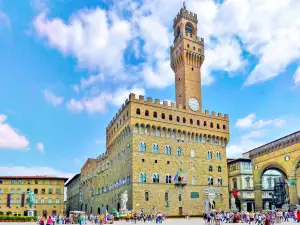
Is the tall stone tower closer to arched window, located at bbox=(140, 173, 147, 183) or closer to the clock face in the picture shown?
the clock face

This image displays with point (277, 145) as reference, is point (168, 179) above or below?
below

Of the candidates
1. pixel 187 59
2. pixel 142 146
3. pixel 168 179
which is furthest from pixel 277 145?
pixel 142 146

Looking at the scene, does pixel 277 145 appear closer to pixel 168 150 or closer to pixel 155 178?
pixel 168 150

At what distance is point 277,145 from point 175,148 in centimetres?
1585

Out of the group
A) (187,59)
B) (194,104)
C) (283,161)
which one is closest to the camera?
(283,161)

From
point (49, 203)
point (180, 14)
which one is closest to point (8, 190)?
point (49, 203)

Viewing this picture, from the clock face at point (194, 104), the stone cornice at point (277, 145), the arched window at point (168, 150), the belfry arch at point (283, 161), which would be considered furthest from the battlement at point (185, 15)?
the belfry arch at point (283, 161)

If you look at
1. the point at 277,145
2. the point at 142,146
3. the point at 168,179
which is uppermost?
the point at 142,146

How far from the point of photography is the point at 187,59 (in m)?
58.1

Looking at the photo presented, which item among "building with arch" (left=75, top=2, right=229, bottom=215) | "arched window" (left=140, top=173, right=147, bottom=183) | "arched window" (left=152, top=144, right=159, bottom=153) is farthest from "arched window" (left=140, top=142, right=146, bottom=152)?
"arched window" (left=140, top=173, right=147, bottom=183)

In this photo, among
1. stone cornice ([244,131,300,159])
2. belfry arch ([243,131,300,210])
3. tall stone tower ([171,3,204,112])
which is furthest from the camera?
tall stone tower ([171,3,204,112])

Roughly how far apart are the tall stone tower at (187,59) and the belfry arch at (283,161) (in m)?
12.9

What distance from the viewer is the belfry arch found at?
47969 mm

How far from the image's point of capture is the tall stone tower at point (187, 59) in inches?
2242
